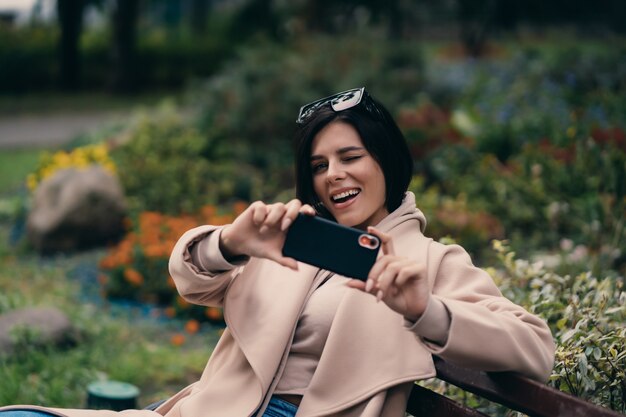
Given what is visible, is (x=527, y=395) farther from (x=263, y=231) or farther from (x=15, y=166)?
(x=15, y=166)

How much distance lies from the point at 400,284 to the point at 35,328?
140 inches

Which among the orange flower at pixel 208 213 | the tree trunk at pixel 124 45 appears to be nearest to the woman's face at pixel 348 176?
the orange flower at pixel 208 213

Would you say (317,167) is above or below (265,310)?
above

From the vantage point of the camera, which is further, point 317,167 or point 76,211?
point 76,211

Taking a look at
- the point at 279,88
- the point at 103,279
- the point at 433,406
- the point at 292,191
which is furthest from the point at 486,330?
the point at 279,88

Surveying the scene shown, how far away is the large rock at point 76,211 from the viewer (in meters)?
7.96

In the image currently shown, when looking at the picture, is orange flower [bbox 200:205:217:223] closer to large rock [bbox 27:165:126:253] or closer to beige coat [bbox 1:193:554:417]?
large rock [bbox 27:165:126:253]

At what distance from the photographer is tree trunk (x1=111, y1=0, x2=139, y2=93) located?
21984mm

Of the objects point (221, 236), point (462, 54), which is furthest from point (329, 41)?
point (462, 54)

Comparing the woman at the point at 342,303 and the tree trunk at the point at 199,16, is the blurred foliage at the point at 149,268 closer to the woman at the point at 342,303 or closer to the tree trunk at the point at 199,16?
the woman at the point at 342,303

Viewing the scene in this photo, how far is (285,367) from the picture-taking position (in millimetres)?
2615

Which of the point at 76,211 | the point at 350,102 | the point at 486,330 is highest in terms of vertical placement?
the point at 350,102

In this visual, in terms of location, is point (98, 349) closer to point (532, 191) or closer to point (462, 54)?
point (532, 191)

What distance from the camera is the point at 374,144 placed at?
2.69 m
